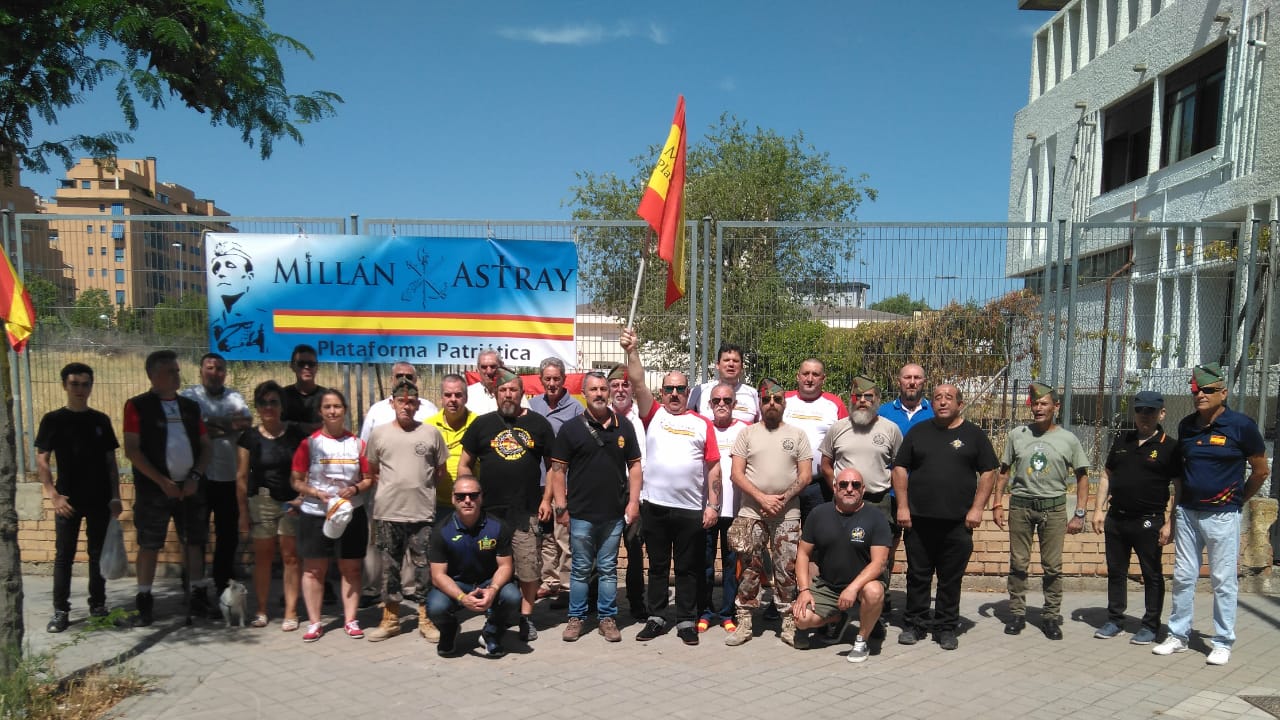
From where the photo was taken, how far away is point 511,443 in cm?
577

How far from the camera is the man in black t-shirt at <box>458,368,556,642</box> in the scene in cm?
575

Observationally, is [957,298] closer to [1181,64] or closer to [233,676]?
[233,676]

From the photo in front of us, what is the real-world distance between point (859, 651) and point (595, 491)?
206 centimetres

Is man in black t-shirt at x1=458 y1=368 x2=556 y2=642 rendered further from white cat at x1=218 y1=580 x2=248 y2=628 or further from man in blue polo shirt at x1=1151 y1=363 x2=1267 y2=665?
man in blue polo shirt at x1=1151 y1=363 x2=1267 y2=665

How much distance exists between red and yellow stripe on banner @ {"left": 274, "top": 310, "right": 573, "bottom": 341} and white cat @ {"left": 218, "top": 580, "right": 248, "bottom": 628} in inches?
94.9

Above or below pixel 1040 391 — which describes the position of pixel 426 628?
below

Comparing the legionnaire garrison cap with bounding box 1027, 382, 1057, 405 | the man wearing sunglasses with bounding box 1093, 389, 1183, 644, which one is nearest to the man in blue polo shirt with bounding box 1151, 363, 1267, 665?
the man wearing sunglasses with bounding box 1093, 389, 1183, 644

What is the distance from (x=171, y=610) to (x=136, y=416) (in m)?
1.58

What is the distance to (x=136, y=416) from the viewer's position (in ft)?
19.6

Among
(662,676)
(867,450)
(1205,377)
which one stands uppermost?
(1205,377)

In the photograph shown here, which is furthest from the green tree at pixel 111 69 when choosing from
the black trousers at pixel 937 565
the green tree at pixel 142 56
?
the black trousers at pixel 937 565

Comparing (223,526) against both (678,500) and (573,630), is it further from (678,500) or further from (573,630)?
(678,500)

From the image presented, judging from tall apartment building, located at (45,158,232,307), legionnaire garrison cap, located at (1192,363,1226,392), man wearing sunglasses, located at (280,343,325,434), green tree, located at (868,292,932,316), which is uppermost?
tall apartment building, located at (45,158,232,307)

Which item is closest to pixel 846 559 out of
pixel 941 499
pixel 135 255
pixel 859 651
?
pixel 859 651
